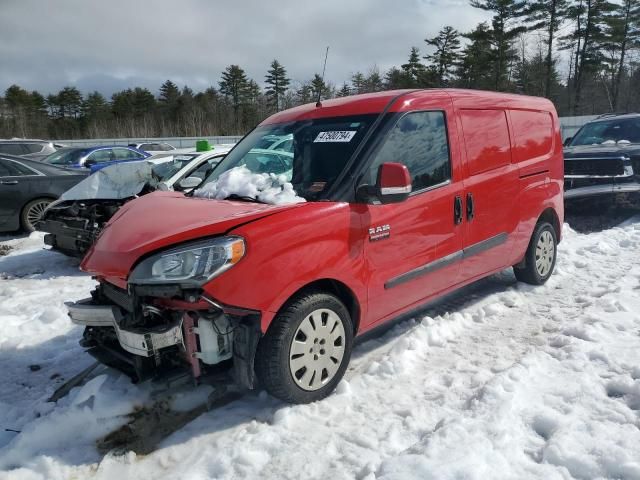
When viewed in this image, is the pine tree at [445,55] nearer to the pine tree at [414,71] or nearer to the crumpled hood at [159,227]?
the pine tree at [414,71]

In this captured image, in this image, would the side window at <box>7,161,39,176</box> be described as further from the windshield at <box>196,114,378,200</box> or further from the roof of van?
the roof of van

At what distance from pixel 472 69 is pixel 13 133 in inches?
1705

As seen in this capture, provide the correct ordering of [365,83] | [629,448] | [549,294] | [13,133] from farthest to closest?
1. [13,133]
2. [365,83]
3. [549,294]
4. [629,448]

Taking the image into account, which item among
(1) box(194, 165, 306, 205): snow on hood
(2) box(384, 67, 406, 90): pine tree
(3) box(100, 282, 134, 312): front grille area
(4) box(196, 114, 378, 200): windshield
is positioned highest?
(2) box(384, 67, 406, 90): pine tree

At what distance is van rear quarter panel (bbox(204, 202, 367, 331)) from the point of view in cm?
267

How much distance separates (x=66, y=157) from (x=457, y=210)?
1308 cm

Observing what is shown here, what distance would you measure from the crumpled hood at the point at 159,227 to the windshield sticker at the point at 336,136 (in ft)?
2.43

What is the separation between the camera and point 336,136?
11.6 feet

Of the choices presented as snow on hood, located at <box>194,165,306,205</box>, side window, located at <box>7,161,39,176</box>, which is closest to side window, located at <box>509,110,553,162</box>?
snow on hood, located at <box>194,165,306,205</box>

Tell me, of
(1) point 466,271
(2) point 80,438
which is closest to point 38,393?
(2) point 80,438

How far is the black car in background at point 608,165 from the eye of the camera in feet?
25.6

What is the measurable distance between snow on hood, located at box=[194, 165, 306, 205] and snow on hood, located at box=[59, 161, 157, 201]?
2897 mm

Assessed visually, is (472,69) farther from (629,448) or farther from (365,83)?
(629,448)

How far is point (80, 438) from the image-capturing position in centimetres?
284
